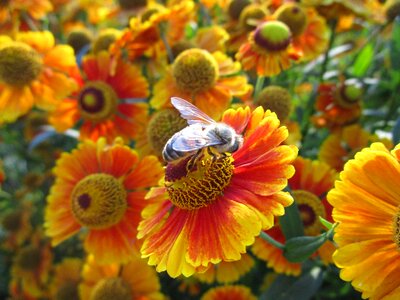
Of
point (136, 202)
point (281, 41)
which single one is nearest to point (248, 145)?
point (136, 202)

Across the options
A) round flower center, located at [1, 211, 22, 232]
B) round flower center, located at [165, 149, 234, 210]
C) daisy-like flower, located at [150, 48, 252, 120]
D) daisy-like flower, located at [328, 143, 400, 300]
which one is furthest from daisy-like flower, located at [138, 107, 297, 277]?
round flower center, located at [1, 211, 22, 232]

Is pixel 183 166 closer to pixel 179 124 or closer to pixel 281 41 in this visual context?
pixel 179 124

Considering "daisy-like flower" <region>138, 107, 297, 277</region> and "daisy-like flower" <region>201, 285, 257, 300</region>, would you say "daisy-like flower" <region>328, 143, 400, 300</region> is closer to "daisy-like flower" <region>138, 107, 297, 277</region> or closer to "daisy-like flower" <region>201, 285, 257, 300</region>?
"daisy-like flower" <region>138, 107, 297, 277</region>

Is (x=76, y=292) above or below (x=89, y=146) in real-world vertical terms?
below

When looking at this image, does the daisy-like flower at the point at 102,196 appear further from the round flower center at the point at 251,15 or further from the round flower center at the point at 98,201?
the round flower center at the point at 251,15

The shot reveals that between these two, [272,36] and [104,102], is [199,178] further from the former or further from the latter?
[104,102]

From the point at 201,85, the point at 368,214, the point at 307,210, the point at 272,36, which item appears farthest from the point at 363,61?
the point at 368,214

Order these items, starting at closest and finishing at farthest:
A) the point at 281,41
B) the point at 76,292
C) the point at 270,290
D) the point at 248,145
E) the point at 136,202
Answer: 1. the point at 248,145
2. the point at 270,290
3. the point at 136,202
4. the point at 281,41
5. the point at 76,292
